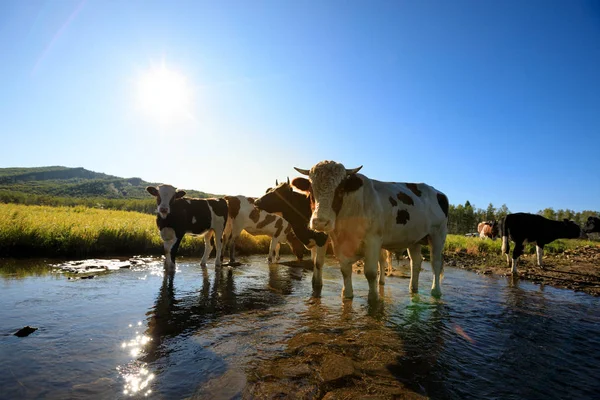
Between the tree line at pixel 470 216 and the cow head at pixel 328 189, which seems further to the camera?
the tree line at pixel 470 216

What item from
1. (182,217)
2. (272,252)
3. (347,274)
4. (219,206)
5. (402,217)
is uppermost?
(219,206)

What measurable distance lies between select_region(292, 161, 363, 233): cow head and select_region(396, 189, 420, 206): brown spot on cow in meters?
1.47

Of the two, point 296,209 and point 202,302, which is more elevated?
point 296,209

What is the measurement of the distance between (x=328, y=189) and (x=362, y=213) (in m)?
0.97

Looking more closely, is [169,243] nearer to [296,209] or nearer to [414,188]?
A: [296,209]

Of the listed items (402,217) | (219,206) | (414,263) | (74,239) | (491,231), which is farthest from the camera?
(491,231)

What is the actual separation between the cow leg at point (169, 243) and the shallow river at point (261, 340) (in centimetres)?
177

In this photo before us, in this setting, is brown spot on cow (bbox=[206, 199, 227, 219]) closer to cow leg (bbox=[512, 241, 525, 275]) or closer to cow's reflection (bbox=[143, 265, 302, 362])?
cow's reflection (bbox=[143, 265, 302, 362])

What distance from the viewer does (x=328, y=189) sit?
5422 millimetres

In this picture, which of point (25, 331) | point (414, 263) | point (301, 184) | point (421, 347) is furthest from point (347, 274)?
point (25, 331)

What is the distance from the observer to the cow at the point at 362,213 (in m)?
5.47

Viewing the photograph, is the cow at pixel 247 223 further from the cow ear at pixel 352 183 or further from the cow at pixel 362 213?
the cow ear at pixel 352 183

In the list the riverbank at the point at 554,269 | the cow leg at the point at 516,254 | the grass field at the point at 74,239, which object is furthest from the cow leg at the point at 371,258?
the grass field at the point at 74,239

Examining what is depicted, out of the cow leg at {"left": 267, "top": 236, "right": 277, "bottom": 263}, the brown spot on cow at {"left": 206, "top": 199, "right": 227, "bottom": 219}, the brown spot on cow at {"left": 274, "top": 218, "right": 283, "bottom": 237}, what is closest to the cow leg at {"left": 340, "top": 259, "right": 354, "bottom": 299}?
the brown spot on cow at {"left": 206, "top": 199, "right": 227, "bottom": 219}
